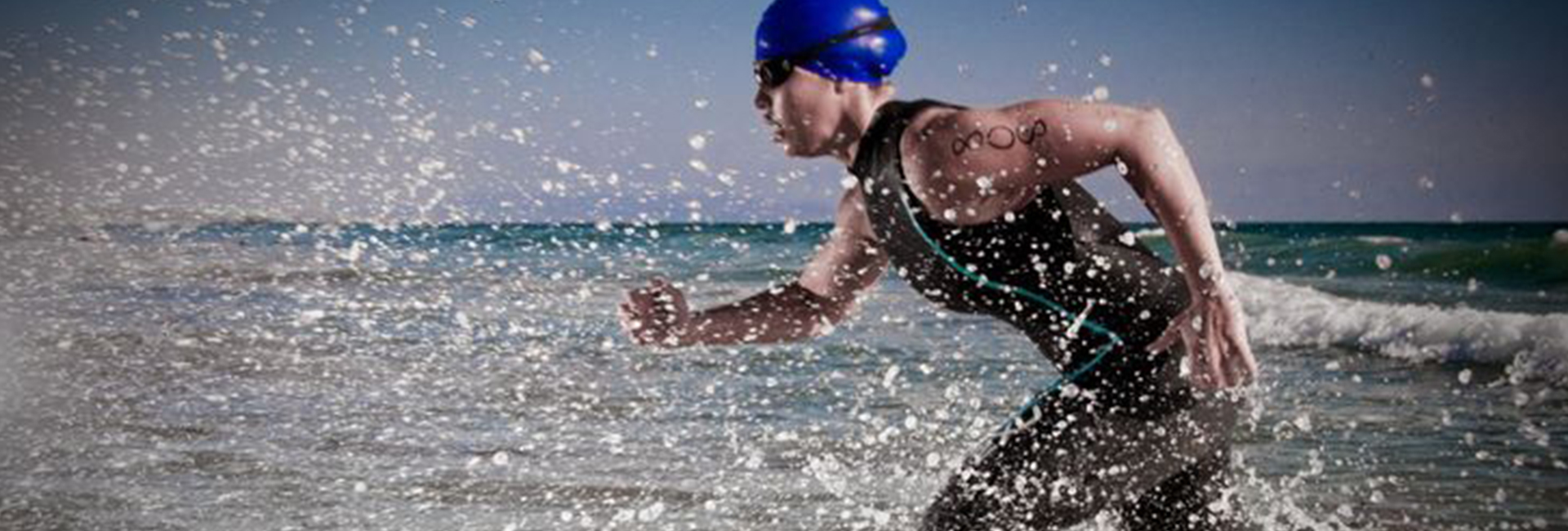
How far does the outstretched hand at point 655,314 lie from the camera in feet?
10.9

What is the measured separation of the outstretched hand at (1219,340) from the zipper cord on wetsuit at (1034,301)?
249 mm

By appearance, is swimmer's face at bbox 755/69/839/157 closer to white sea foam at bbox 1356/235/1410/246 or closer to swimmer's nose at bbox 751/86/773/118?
swimmer's nose at bbox 751/86/773/118

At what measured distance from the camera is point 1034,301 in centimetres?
275

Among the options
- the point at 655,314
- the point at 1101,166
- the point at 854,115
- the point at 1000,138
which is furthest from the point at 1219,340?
the point at 655,314

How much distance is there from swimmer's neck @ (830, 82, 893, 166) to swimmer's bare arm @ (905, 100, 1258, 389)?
0.90ft

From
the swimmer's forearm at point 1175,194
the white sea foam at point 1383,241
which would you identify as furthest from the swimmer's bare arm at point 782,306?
the white sea foam at point 1383,241

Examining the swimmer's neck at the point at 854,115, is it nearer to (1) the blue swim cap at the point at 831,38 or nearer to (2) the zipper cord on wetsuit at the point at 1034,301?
(1) the blue swim cap at the point at 831,38

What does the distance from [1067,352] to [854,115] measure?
0.64 m

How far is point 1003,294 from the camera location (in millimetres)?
2730

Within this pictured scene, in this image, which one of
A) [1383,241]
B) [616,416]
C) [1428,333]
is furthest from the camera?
[1383,241]

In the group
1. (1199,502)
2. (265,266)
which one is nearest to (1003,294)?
(1199,502)

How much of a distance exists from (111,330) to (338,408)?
490cm

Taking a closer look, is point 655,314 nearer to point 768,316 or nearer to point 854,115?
point 768,316

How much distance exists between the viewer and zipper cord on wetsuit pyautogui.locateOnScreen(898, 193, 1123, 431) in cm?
257
